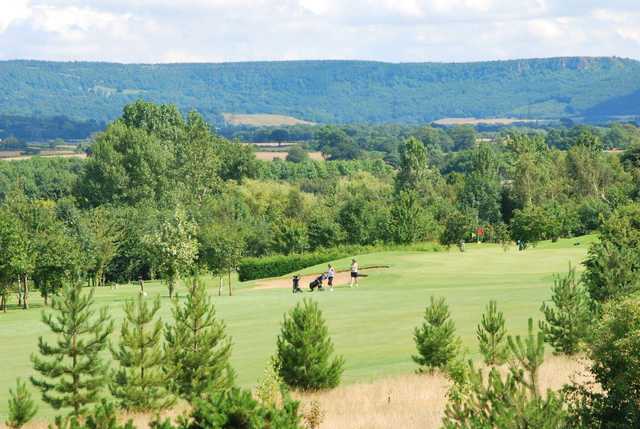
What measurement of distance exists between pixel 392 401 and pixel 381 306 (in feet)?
79.3

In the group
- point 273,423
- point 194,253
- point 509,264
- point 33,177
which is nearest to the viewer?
point 273,423

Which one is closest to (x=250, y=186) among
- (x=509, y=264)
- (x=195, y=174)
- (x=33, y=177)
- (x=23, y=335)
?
(x=195, y=174)

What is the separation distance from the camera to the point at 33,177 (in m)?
182

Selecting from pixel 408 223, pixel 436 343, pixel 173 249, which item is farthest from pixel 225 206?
pixel 436 343

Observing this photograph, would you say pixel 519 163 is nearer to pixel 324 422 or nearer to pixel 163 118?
pixel 163 118

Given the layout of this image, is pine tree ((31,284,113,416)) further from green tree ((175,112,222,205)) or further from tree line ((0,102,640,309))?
green tree ((175,112,222,205))

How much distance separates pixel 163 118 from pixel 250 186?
61.2 ft

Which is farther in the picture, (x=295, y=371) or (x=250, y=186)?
(x=250, y=186)

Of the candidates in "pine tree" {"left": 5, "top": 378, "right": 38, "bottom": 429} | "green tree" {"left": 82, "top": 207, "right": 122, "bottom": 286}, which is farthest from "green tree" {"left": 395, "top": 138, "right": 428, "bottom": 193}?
"pine tree" {"left": 5, "top": 378, "right": 38, "bottom": 429}

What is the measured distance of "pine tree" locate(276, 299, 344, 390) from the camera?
32.2 m

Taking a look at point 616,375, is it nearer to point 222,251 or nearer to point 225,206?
point 222,251

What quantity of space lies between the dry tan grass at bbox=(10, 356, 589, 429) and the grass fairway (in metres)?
2.20

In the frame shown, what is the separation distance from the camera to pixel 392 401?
29.7m

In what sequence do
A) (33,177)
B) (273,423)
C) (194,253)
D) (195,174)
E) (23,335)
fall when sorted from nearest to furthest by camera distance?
(273,423) → (23,335) → (194,253) → (195,174) → (33,177)
